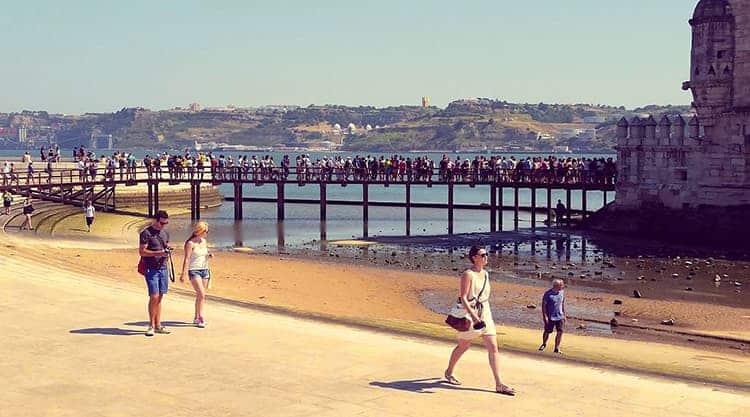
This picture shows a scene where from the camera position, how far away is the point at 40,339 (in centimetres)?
1311

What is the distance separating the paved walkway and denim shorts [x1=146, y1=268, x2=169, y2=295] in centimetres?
63

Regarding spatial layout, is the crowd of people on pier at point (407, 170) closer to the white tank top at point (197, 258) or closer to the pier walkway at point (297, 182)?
the pier walkway at point (297, 182)

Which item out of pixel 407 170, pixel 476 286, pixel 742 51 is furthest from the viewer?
pixel 407 170

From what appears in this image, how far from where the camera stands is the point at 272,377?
11.4 meters

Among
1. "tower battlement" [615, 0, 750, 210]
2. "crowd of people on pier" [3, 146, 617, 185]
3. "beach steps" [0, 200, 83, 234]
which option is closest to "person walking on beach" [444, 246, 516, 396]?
"beach steps" [0, 200, 83, 234]

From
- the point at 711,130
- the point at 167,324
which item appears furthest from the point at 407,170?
the point at 167,324

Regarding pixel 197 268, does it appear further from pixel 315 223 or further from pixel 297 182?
pixel 315 223

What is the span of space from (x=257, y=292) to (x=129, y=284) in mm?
5236

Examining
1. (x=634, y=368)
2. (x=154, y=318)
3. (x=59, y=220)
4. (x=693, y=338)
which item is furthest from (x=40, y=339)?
(x=59, y=220)

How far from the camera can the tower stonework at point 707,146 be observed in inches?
1547

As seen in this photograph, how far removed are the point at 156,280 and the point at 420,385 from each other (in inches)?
168

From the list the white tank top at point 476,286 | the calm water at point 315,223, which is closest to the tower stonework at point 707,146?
the calm water at point 315,223

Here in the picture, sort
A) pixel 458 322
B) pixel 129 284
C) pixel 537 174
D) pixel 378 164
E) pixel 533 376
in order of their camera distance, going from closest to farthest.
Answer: pixel 458 322
pixel 533 376
pixel 129 284
pixel 537 174
pixel 378 164

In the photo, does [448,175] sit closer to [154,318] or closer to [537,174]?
[537,174]
